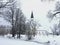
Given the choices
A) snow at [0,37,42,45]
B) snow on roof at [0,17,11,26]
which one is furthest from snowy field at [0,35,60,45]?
snow on roof at [0,17,11,26]

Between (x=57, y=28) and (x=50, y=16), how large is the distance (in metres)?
0.12

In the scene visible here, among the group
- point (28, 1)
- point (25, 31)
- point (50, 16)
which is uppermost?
point (28, 1)

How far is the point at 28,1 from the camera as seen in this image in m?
1.28

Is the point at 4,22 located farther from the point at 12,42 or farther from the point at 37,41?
the point at 37,41

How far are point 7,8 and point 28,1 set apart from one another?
0.20 meters

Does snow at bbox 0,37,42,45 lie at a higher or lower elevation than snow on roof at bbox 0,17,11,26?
lower

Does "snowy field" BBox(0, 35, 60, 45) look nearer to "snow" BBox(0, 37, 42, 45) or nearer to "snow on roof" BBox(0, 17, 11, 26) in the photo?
"snow" BBox(0, 37, 42, 45)

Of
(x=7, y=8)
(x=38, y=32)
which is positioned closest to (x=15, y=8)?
(x=7, y=8)

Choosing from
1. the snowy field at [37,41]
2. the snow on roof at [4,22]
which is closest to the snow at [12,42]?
the snowy field at [37,41]

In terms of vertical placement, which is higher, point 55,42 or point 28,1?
point 28,1

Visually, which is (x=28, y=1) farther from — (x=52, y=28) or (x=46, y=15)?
(x=52, y=28)

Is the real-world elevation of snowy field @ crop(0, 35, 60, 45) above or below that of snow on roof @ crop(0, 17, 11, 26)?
below

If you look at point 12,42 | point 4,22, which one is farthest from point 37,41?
point 4,22

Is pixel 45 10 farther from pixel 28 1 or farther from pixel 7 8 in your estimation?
pixel 7 8
